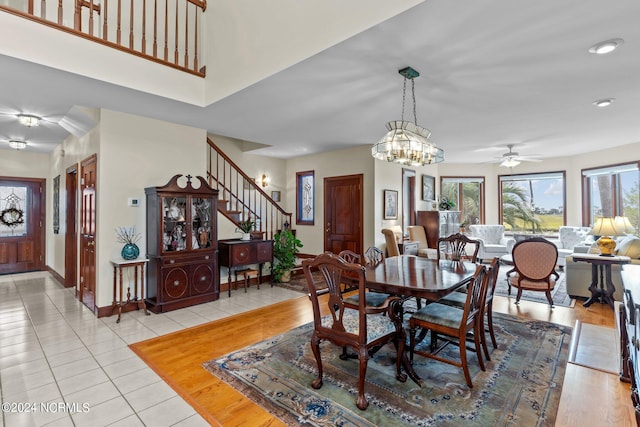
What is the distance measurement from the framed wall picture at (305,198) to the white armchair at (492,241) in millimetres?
Result: 4193

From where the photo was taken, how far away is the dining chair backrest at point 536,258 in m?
4.26

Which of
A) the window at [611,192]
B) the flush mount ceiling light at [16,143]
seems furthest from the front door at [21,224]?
the window at [611,192]

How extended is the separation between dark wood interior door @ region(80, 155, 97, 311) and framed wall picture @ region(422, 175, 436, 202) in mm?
7004

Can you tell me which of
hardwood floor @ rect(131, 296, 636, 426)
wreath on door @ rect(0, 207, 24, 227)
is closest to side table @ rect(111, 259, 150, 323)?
hardwood floor @ rect(131, 296, 636, 426)

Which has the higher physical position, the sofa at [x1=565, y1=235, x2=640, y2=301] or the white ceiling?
the white ceiling

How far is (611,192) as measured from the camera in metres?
7.06

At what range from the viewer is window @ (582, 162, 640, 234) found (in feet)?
21.5

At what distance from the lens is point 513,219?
29.0ft

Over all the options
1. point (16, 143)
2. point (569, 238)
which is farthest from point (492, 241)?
point (16, 143)

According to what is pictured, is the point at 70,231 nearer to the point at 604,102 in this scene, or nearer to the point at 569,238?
the point at 604,102

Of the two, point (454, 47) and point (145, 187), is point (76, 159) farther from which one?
point (454, 47)

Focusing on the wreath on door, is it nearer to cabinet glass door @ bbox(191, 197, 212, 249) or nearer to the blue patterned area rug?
cabinet glass door @ bbox(191, 197, 212, 249)

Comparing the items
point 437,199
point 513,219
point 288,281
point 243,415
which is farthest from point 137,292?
point 513,219

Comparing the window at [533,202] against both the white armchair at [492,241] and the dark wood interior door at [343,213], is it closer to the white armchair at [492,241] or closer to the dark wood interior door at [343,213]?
the white armchair at [492,241]
